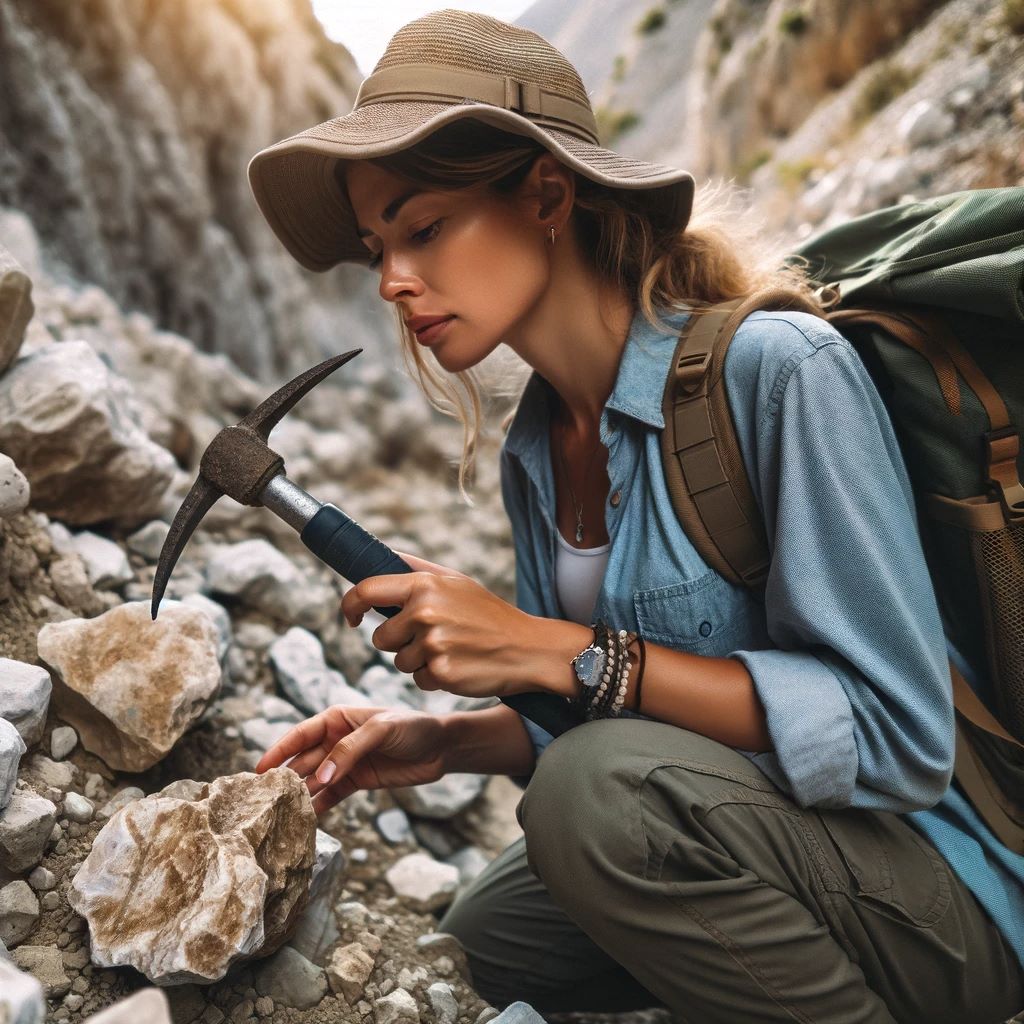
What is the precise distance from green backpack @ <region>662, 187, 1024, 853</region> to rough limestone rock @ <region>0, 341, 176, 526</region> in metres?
1.57

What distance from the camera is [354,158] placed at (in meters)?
1.68

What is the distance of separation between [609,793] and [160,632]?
1116 mm

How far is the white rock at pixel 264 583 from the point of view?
9.58 ft

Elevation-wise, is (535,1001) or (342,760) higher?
(342,760)

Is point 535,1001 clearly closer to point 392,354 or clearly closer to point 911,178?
point 911,178

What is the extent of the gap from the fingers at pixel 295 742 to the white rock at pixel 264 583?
101 centimetres

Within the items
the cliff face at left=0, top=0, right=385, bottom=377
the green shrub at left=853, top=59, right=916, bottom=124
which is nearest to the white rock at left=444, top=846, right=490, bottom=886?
the cliff face at left=0, top=0, right=385, bottom=377

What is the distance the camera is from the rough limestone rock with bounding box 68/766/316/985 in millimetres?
1478

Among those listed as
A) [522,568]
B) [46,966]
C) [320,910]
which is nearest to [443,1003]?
[320,910]

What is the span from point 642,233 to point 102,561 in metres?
1.68

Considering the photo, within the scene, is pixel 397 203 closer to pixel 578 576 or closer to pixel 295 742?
pixel 578 576

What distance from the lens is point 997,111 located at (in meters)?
6.37

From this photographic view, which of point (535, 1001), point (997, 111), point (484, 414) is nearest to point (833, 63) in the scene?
point (997, 111)

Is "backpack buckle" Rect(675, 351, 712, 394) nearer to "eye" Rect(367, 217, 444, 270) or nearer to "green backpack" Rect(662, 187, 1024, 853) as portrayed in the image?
"green backpack" Rect(662, 187, 1024, 853)
